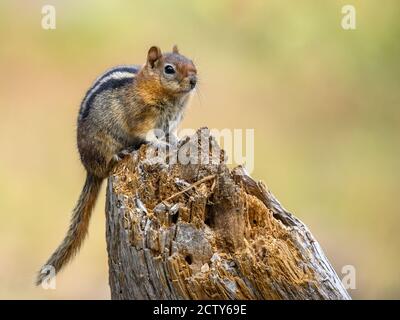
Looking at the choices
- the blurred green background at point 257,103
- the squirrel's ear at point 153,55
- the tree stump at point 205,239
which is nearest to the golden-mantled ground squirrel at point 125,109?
the squirrel's ear at point 153,55

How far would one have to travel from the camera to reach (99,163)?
6406 mm

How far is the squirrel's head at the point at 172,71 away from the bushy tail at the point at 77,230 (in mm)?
829

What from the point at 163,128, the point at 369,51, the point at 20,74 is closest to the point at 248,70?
the point at 369,51

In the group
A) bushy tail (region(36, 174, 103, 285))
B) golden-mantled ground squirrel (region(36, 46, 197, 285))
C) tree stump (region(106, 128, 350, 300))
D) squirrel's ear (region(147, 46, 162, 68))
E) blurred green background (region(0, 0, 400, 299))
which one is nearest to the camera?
tree stump (region(106, 128, 350, 300))

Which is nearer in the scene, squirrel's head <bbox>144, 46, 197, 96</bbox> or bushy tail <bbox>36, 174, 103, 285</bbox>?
bushy tail <bbox>36, 174, 103, 285</bbox>

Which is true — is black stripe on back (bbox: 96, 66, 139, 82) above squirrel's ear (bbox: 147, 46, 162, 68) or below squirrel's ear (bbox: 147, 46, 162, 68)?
below

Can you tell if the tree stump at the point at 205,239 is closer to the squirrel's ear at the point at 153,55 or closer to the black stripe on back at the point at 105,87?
the black stripe on back at the point at 105,87

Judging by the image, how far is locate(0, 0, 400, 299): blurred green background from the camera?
1103 cm

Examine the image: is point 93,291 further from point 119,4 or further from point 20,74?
point 119,4

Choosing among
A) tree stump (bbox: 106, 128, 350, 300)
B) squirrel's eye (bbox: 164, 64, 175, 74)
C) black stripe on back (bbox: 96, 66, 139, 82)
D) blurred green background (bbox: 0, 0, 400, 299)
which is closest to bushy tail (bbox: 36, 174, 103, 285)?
black stripe on back (bbox: 96, 66, 139, 82)

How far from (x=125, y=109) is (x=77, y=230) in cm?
100

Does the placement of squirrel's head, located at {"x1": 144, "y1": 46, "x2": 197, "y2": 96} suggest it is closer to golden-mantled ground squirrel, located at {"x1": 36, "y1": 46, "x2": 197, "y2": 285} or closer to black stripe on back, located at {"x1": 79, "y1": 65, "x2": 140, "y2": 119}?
golden-mantled ground squirrel, located at {"x1": 36, "y1": 46, "x2": 197, "y2": 285}

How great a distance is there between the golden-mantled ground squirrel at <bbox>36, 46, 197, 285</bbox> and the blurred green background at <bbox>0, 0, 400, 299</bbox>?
379cm

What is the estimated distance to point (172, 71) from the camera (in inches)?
263
